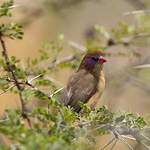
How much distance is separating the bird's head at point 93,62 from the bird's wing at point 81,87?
0.11 metres

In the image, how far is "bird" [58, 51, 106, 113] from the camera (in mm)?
4141

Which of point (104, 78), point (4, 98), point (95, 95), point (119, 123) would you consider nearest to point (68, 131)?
point (119, 123)

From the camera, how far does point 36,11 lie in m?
8.47

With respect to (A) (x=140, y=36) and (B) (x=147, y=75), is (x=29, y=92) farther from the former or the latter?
(B) (x=147, y=75)

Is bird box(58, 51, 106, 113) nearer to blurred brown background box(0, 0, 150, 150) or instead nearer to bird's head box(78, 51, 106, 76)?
bird's head box(78, 51, 106, 76)

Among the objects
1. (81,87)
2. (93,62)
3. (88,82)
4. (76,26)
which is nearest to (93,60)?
(93,62)

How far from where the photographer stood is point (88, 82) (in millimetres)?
4473

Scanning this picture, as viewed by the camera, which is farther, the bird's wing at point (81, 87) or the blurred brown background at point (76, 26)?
the blurred brown background at point (76, 26)

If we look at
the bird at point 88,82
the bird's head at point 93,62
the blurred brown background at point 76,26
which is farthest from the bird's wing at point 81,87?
the blurred brown background at point 76,26

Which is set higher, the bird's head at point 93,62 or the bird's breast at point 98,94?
the bird's head at point 93,62

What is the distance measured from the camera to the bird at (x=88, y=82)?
4141mm

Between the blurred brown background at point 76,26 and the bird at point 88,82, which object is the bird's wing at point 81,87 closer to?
the bird at point 88,82

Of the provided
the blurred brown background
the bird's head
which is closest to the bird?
the bird's head

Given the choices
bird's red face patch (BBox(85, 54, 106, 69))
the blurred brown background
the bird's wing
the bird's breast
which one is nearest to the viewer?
the bird's wing
